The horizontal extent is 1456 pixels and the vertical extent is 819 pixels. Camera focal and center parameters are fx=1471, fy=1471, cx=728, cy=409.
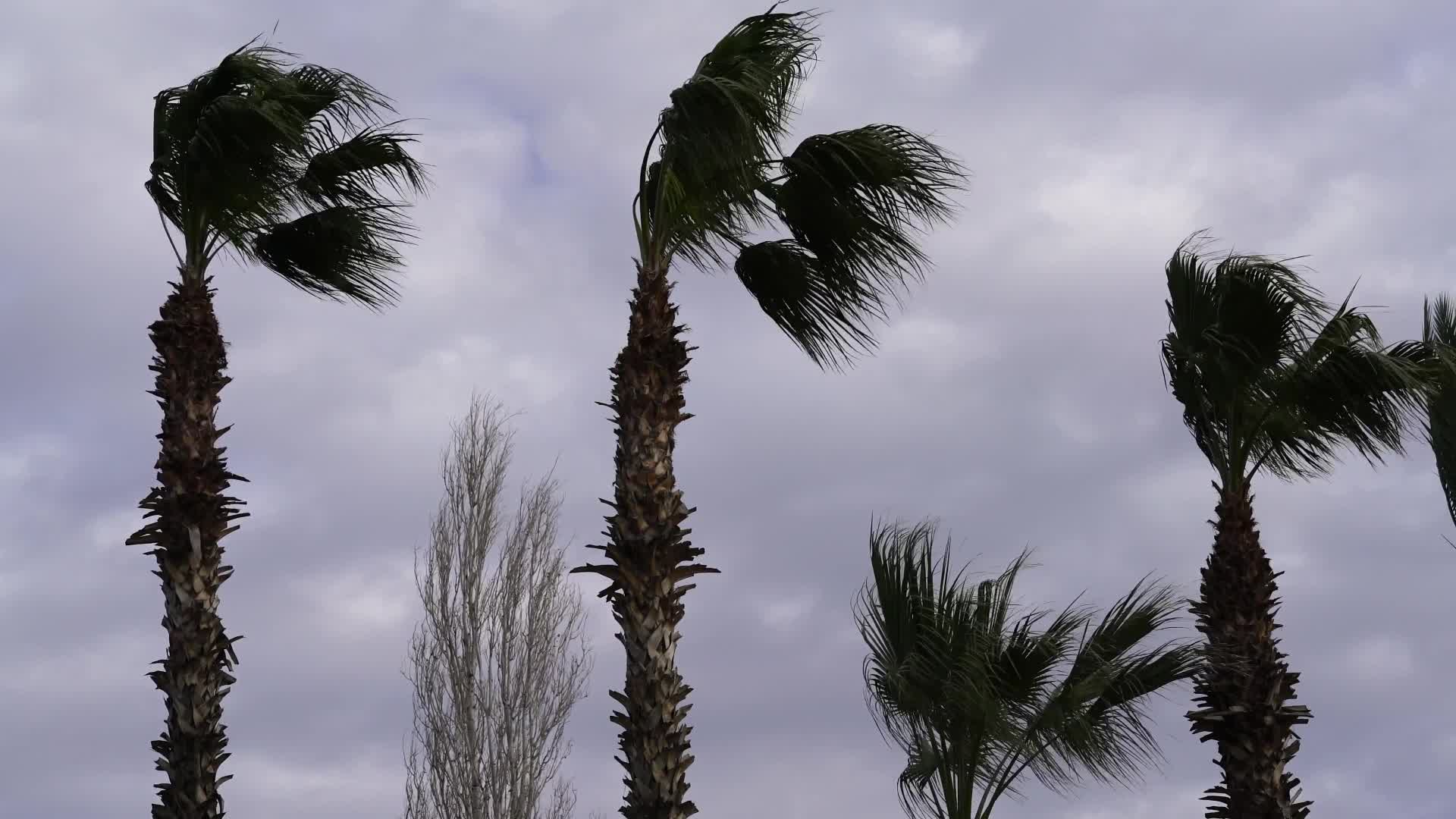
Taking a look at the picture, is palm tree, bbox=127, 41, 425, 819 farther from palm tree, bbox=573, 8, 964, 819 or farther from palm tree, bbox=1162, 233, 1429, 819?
palm tree, bbox=1162, 233, 1429, 819

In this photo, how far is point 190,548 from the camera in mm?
9656

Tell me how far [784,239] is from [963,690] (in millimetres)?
3174

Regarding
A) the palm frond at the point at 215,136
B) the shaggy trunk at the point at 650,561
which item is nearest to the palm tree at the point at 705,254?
the shaggy trunk at the point at 650,561

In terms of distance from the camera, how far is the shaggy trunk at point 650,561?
833cm

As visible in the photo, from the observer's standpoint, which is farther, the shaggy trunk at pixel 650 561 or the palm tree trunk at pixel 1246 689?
the palm tree trunk at pixel 1246 689

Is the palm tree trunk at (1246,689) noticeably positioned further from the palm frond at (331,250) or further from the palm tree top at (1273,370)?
the palm frond at (331,250)

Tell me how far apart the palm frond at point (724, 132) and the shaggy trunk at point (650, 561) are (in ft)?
2.43

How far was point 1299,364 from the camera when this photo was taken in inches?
392

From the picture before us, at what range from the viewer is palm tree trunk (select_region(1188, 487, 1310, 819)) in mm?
9594

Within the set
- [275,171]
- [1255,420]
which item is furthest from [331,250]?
[1255,420]

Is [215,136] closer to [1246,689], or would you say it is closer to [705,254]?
[705,254]

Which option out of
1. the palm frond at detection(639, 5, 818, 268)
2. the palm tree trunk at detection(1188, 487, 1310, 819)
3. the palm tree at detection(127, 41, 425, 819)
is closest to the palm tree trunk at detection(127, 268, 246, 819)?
the palm tree at detection(127, 41, 425, 819)

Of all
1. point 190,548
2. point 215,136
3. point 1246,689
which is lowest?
point 1246,689

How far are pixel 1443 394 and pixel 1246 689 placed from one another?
335 centimetres
